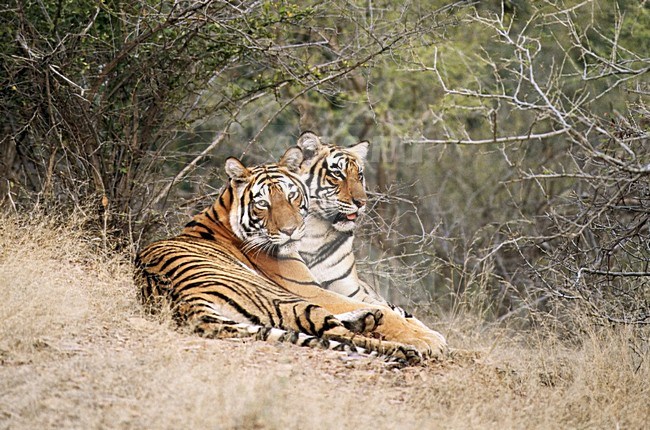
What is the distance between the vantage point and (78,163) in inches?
358

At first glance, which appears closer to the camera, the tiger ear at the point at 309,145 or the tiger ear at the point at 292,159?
the tiger ear at the point at 292,159

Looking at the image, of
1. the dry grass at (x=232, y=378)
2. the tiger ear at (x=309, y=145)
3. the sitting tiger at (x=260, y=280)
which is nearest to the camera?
the dry grass at (x=232, y=378)

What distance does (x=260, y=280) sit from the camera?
279 inches

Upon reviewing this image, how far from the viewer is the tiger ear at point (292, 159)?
7.95 metres

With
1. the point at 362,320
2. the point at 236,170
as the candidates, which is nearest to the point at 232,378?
the point at 362,320

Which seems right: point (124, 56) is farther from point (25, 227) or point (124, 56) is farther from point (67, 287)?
point (67, 287)

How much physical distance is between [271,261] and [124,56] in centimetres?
254

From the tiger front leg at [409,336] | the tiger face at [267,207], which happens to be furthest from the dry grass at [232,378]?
the tiger face at [267,207]

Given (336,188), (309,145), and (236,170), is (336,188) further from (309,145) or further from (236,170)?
(236,170)

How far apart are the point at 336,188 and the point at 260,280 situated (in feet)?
4.35

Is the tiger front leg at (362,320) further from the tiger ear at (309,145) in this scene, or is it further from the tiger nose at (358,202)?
Result: the tiger ear at (309,145)

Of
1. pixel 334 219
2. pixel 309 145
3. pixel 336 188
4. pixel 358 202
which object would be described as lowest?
pixel 334 219

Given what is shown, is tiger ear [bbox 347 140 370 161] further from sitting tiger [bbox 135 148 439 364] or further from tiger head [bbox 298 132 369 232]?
sitting tiger [bbox 135 148 439 364]

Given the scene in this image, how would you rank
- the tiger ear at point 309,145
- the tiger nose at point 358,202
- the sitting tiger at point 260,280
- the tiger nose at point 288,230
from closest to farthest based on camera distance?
the sitting tiger at point 260,280, the tiger nose at point 288,230, the tiger nose at point 358,202, the tiger ear at point 309,145
